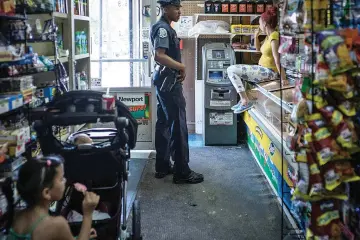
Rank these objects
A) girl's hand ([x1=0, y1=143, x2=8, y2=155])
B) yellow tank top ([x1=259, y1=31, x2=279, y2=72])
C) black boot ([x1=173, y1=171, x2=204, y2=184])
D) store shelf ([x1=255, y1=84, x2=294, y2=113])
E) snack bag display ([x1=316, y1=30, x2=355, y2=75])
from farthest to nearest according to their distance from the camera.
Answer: yellow tank top ([x1=259, y1=31, x2=279, y2=72]) → black boot ([x1=173, y1=171, x2=204, y2=184]) → store shelf ([x1=255, y1=84, x2=294, y2=113]) → girl's hand ([x1=0, y1=143, x2=8, y2=155]) → snack bag display ([x1=316, y1=30, x2=355, y2=75])

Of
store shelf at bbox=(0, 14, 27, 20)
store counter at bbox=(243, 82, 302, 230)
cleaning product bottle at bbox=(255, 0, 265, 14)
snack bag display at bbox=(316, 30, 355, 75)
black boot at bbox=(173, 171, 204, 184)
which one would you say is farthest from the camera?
cleaning product bottle at bbox=(255, 0, 265, 14)

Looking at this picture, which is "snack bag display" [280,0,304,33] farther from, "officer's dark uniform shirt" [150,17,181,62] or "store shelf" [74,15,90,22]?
"store shelf" [74,15,90,22]

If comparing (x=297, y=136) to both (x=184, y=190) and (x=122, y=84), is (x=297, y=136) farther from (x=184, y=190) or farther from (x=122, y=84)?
(x=122, y=84)

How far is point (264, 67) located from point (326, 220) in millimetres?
3327

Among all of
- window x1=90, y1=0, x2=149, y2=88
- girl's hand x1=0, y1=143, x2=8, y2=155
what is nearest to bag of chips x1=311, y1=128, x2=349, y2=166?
girl's hand x1=0, y1=143, x2=8, y2=155

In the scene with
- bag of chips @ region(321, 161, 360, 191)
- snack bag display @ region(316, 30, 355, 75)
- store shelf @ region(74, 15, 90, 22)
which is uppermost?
store shelf @ region(74, 15, 90, 22)

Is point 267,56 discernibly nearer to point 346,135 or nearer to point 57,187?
point 346,135

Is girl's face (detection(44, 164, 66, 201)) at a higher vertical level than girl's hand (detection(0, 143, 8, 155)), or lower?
lower

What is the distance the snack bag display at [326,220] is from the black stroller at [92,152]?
106 cm

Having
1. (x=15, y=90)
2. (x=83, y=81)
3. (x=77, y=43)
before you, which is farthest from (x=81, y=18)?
(x=15, y=90)

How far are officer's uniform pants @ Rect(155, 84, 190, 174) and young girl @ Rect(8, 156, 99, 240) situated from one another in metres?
2.79

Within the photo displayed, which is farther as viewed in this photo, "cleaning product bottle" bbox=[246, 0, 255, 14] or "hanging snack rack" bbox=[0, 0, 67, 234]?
"cleaning product bottle" bbox=[246, 0, 255, 14]

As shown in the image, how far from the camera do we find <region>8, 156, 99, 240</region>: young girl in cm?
200

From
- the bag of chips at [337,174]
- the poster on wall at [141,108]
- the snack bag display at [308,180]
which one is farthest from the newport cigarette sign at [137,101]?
the bag of chips at [337,174]
